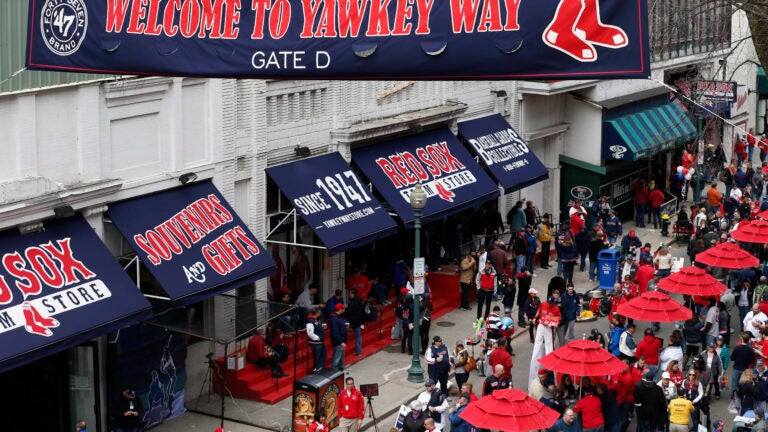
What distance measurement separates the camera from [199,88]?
85.6 feet

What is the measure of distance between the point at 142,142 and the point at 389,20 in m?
9.97

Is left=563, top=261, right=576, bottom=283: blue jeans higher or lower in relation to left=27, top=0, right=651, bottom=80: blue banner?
lower

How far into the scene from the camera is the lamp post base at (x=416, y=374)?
27094 millimetres

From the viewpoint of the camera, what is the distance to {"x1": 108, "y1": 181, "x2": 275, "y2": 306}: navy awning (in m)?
23.8

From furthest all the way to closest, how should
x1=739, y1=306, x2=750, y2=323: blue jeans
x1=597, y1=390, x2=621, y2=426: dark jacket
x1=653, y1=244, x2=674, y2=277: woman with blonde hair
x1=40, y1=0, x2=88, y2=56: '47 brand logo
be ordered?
x1=653, y1=244, x2=674, y2=277: woman with blonde hair → x1=739, y1=306, x2=750, y2=323: blue jeans → x1=597, y1=390, x2=621, y2=426: dark jacket → x1=40, y1=0, x2=88, y2=56: '47 brand logo

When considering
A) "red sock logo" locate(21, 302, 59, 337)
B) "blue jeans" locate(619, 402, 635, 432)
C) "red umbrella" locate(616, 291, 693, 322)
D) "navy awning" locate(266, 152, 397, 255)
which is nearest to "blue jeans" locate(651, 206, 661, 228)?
"navy awning" locate(266, 152, 397, 255)

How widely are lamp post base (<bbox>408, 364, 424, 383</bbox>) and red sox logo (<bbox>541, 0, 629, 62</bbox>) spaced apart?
13.4 m

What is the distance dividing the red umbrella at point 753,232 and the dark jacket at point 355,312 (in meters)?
10.3

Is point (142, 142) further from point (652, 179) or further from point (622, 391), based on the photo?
point (652, 179)

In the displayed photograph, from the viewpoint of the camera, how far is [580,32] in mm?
14430

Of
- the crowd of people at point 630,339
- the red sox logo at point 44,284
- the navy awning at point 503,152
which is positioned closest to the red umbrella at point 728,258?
the crowd of people at point 630,339

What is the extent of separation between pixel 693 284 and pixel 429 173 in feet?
26.1

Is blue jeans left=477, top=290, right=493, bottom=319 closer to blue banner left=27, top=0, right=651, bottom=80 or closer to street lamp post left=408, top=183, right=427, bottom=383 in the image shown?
street lamp post left=408, top=183, right=427, bottom=383

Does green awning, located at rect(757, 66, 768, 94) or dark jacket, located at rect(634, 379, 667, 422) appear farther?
green awning, located at rect(757, 66, 768, 94)
